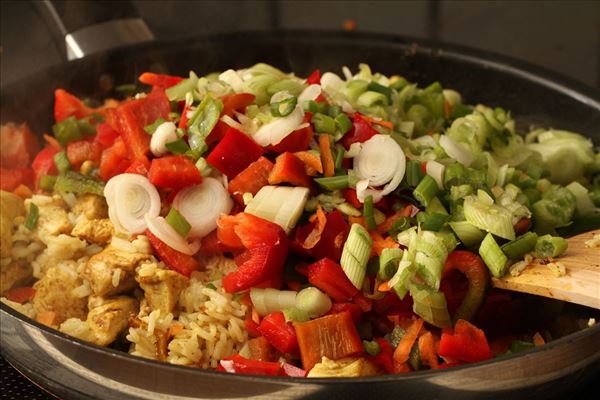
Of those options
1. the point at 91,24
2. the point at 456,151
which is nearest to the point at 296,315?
the point at 456,151

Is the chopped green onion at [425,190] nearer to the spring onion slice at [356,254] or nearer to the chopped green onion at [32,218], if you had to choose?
the spring onion slice at [356,254]

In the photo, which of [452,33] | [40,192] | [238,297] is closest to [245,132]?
[238,297]

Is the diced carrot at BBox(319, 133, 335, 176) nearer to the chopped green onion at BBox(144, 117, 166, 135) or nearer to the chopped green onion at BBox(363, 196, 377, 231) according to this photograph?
the chopped green onion at BBox(363, 196, 377, 231)

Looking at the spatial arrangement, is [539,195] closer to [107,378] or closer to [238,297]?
[238,297]

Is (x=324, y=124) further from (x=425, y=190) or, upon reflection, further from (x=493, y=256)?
(x=493, y=256)

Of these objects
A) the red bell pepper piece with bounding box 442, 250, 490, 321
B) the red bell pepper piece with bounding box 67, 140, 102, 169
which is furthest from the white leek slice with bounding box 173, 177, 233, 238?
the red bell pepper piece with bounding box 442, 250, 490, 321

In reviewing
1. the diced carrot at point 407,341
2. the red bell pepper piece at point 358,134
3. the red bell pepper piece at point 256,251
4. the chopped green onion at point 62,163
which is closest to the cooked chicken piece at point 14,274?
the chopped green onion at point 62,163
